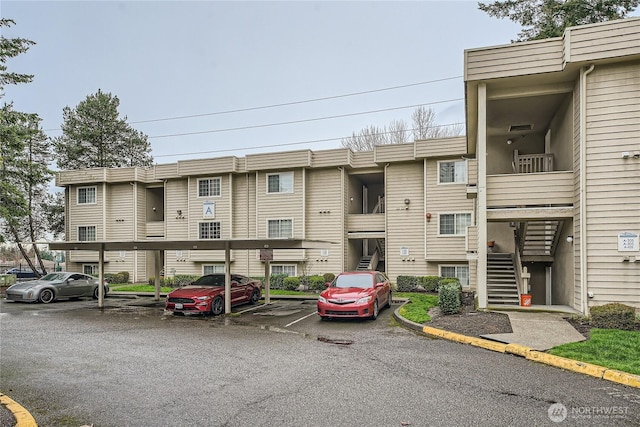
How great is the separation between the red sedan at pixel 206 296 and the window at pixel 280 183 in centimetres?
794

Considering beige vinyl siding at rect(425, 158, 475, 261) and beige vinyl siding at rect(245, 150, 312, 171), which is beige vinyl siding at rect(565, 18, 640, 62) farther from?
beige vinyl siding at rect(245, 150, 312, 171)

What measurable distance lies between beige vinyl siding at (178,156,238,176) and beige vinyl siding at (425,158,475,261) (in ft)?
35.0

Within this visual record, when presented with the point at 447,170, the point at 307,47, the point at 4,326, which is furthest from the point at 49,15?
the point at 447,170

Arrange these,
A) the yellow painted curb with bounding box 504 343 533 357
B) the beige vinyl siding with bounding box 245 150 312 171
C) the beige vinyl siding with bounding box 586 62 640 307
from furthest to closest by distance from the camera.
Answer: the beige vinyl siding with bounding box 245 150 312 171, the beige vinyl siding with bounding box 586 62 640 307, the yellow painted curb with bounding box 504 343 533 357

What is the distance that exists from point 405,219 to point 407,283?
124 inches

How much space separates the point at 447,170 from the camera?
20484 millimetres

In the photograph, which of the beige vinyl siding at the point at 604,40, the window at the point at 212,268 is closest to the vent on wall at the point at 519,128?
the beige vinyl siding at the point at 604,40

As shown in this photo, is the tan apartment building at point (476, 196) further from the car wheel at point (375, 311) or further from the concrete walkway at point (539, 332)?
the car wheel at point (375, 311)

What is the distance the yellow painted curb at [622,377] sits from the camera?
19.0ft

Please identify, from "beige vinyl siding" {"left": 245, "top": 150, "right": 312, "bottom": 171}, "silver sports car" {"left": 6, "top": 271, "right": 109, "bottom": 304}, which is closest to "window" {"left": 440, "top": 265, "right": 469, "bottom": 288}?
"beige vinyl siding" {"left": 245, "top": 150, "right": 312, "bottom": 171}

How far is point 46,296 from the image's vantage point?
18.4 m

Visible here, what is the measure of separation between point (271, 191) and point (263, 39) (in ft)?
28.6

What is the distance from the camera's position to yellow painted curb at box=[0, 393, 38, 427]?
4.57 meters
